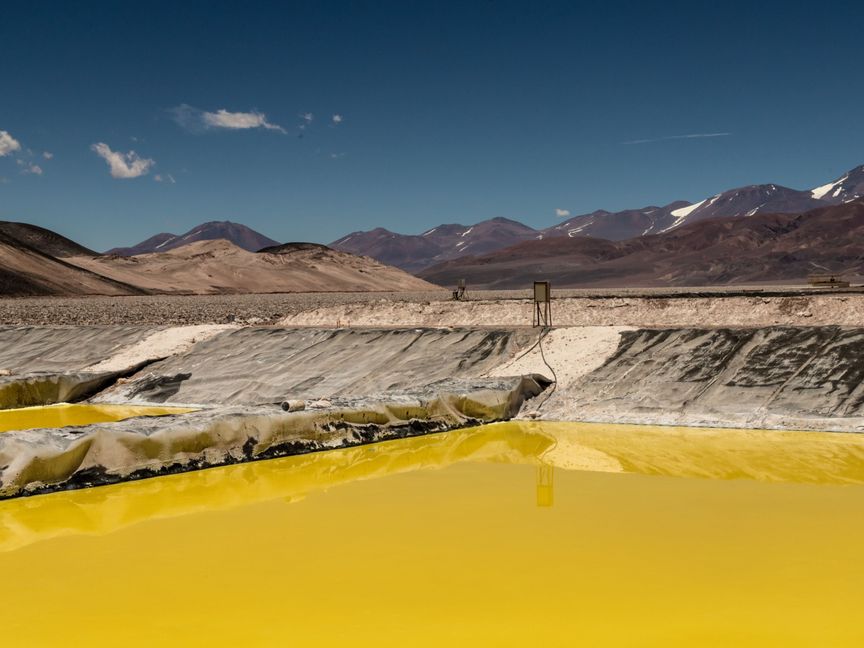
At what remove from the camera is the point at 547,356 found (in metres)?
16.5

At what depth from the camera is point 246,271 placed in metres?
107

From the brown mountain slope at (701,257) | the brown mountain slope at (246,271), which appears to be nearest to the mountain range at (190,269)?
the brown mountain slope at (246,271)

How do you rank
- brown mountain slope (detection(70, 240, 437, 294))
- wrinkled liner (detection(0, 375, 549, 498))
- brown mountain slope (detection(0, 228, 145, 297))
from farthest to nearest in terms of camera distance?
brown mountain slope (detection(70, 240, 437, 294)) → brown mountain slope (detection(0, 228, 145, 297)) → wrinkled liner (detection(0, 375, 549, 498))

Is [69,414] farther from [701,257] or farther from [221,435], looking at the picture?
[701,257]

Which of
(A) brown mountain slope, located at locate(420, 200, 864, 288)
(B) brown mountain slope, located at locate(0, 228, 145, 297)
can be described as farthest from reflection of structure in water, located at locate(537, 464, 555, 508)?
(A) brown mountain slope, located at locate(420, 200, 864, 288)

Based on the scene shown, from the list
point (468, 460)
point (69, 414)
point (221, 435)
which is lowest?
point (69, 414)

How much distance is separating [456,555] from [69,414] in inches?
461

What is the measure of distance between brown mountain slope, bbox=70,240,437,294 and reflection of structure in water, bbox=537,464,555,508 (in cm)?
8400

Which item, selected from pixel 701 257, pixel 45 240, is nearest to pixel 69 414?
pixel 45 240

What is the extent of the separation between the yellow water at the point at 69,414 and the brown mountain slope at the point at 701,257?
10368cm

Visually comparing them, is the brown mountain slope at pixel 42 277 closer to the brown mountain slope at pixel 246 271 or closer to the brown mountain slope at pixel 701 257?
the brown mountain slope at pixel 246 271

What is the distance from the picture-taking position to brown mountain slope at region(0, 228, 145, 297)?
7006cm

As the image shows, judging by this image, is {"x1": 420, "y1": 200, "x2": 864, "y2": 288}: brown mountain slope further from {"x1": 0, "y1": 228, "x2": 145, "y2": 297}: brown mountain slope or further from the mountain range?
{"x1": 0, "y1": 228, "x2": 145, "y2": 297}: brown mountain slope

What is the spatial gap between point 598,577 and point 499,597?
0.75 metres
